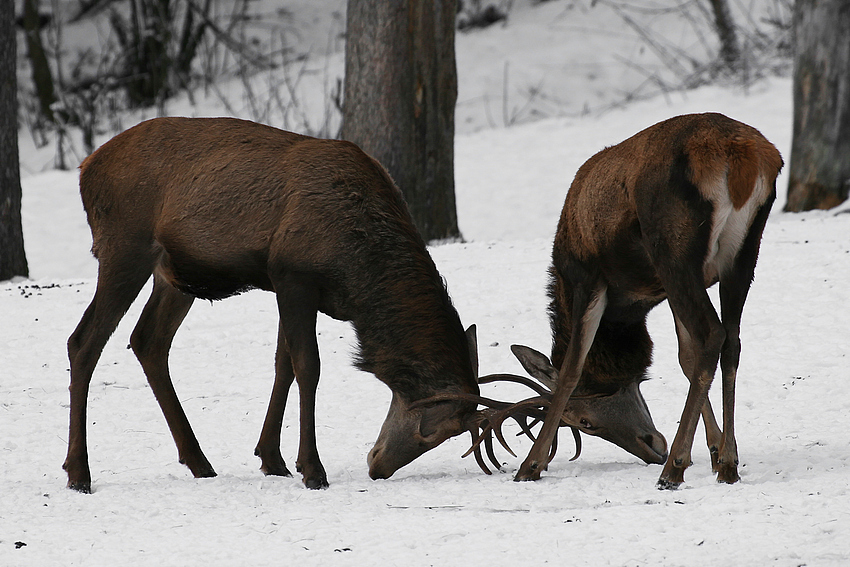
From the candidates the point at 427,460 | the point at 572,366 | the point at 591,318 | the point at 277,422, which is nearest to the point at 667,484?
the point at 572,366

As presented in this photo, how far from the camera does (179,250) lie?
4.78 meters

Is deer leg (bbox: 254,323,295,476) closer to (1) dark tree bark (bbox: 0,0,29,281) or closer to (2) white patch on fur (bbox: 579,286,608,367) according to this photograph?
(2) white patch on fur (bbox: 579,286,608,367)

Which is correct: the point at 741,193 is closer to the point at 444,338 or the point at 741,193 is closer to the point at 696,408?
the point at 696,408

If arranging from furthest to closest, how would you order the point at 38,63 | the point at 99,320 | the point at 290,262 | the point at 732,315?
the point at 38,63
the point at 99,320
the point at 290,262
the point at 732,315

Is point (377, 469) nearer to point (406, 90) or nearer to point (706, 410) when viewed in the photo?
point (706, 410)

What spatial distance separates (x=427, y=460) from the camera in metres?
5.30

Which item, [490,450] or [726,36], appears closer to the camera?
[490,450]

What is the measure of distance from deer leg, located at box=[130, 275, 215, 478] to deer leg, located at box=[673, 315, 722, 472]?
2.43 meters

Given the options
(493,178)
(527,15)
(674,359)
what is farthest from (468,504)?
(527,15)

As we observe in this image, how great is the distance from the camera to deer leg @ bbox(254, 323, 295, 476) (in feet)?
16.1

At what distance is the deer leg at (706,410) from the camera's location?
183 inches

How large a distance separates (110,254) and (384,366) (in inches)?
57.9

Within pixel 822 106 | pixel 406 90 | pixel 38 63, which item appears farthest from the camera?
pixel 38 63

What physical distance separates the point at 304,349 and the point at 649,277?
5.34 feet
